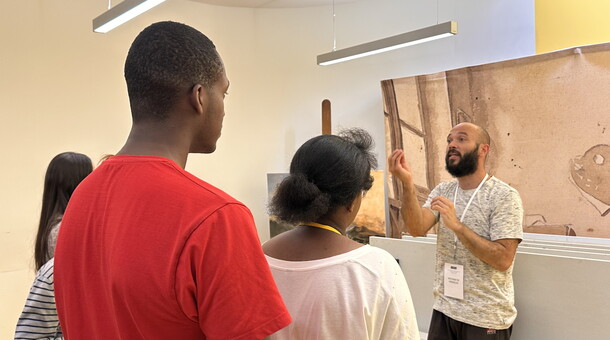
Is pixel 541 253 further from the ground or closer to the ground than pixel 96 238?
closer to the ground

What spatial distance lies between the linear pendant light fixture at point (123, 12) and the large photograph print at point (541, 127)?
2.74 metres

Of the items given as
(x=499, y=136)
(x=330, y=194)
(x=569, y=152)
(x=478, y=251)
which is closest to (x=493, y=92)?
(x=499, y=136)

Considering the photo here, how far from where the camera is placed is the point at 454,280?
245 cm

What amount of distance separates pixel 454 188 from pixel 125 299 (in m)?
2.20

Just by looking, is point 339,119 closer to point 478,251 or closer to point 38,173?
point 38,173

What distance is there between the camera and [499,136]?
14.1 feet

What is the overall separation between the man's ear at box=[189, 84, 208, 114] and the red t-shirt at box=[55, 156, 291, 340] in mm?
108

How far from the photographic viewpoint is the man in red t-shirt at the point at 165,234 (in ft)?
2.30

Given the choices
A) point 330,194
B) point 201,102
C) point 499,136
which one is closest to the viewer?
point 201,102

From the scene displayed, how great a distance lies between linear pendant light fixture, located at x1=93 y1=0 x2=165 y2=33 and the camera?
122 inches

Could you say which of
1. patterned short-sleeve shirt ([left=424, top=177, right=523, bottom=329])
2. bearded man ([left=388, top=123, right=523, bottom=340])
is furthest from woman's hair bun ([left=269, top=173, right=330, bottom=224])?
patterned short-sleeve shirt ([left=424, top=177, right=523, bottom=329])

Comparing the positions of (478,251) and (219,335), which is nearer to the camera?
(219,335)

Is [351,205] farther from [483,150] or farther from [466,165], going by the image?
[483,150]

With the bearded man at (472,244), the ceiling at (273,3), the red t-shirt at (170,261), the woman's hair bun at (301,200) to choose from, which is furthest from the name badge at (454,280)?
the ceiling at (273,3)
